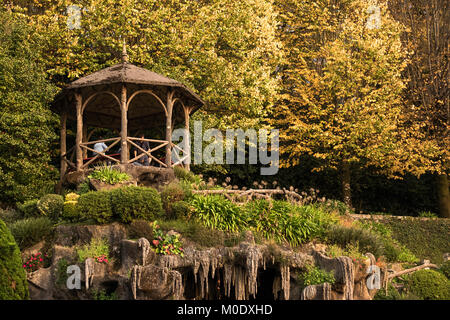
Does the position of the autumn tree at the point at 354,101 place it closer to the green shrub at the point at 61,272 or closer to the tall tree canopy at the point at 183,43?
the tall tree canopy at the point at 183,43

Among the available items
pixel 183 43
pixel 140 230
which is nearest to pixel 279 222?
pixel 140 230

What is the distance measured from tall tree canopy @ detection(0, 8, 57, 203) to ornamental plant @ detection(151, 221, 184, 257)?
789 centimetres

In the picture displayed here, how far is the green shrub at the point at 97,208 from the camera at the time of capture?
1234cm

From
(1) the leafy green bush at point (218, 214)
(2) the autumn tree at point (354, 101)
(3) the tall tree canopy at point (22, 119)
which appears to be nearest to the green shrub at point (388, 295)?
(1) the leafy green bush at point (218, 214)

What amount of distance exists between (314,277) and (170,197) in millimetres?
4621

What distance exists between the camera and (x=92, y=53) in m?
21.2

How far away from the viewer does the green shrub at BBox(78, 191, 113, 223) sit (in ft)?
40.5

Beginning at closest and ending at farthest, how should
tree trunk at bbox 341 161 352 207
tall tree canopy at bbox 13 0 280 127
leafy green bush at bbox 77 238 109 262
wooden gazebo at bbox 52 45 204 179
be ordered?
leafy green bush at bbox 77 238 109 262 → wooden gazebo at bbox 52 45 204 179 → tall tree canopy at bbox 13 0 280 127 → tree trunk at bbox 341 161 352 207

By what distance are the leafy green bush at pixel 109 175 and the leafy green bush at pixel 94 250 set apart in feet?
8.27

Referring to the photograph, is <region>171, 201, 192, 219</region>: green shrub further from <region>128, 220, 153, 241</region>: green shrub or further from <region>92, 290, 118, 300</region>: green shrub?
<region>92, 290, 118, 300</region>: green shrub

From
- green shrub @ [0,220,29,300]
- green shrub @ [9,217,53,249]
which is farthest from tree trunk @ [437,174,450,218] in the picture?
green shrub @ [0,220,29,300]

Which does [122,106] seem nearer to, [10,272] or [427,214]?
Result: [10,272]

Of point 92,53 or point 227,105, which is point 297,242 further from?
point 92,53
